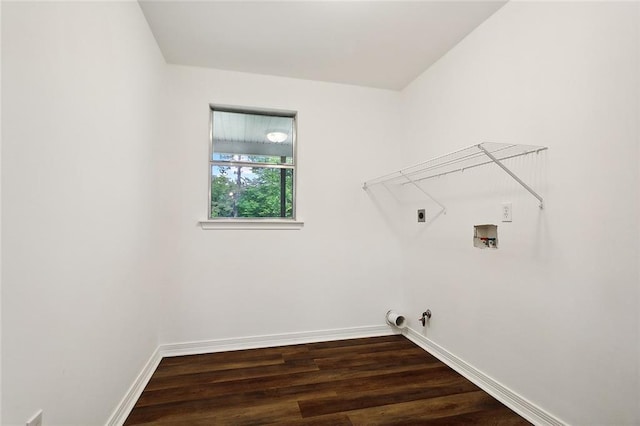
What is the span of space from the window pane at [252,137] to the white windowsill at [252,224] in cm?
58

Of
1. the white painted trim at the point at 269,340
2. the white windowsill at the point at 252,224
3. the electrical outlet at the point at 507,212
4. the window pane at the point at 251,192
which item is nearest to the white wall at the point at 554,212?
the electrical outlet at the point at 507,212

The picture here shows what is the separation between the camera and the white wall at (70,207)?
87 centimetres

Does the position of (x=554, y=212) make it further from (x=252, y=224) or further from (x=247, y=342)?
(x=247, y=342)

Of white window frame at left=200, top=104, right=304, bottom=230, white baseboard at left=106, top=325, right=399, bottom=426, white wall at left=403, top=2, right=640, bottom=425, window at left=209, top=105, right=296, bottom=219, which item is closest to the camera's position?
white wall at left=403, top=2, right=640, bottom=425

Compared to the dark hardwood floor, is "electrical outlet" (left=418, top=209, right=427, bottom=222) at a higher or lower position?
higher

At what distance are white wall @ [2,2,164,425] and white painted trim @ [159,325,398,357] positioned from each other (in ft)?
2.17

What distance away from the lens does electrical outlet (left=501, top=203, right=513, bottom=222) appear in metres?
1.78

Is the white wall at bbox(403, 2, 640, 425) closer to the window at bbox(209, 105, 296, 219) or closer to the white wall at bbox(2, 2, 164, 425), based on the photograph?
the window at bbox(209, 105, 296, 219)

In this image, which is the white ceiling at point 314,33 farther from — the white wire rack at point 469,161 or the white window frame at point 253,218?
the white wire rack at point 469,161

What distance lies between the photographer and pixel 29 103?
92 cm

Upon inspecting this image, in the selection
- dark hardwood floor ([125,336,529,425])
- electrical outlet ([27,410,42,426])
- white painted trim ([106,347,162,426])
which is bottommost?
dark hardwood floor ([125,336,529,425])

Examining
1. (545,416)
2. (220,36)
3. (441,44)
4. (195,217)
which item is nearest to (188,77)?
(220,36)

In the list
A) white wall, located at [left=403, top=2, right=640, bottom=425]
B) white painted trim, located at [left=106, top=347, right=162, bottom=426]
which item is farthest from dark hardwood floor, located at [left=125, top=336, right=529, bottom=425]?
white wall, located at [left=403, top=2, right=640, bottom=425]

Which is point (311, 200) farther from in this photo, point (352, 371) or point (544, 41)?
point (544, 41)
